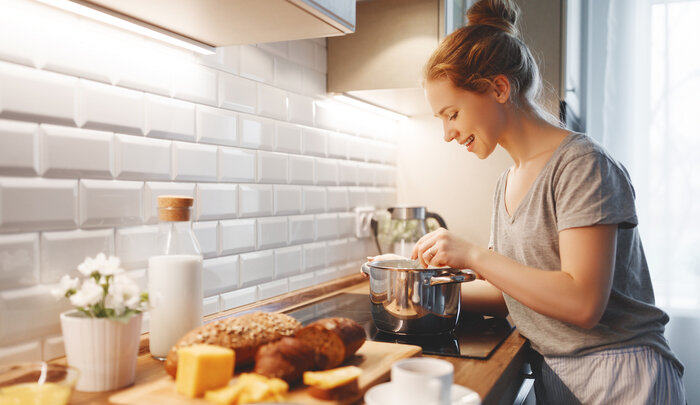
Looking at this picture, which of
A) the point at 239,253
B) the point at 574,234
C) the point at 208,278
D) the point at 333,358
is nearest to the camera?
the point at 333,358

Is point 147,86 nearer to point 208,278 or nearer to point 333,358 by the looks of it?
point 208,278

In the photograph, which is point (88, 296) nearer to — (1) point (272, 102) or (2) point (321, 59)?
(1) point (272, 102)

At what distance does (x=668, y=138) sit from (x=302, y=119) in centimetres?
161

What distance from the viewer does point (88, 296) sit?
0.80 m

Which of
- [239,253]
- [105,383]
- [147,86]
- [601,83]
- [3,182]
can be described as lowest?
[105,383]

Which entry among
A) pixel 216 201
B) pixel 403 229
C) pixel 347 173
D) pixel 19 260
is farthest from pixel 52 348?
pixel 403 229

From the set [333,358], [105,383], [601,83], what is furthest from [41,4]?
[601,83]

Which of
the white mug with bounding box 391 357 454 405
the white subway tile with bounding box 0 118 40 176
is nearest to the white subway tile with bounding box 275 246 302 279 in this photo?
the white subway tile with bounding box 0 118 40 176

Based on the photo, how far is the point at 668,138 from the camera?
7.63 feet

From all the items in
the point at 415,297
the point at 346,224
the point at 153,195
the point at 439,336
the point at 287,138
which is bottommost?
the point at 439,336

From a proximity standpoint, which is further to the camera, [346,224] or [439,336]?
[346,224]

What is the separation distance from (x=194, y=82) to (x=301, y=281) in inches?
27.8

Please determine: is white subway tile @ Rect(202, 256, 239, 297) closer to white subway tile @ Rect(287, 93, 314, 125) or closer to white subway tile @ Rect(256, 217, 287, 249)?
white subway tile @ Rect(256, 217, 287, 249)

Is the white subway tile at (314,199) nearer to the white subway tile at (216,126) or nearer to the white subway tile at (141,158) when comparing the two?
the white subway tile at (216,126)
